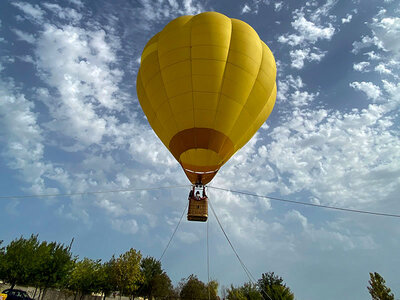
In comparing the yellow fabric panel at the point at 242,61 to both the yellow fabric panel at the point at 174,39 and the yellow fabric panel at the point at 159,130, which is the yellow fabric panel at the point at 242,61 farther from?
the yellow fabric panel at the point at 159,130

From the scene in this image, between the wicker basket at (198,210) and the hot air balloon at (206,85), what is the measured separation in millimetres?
1356

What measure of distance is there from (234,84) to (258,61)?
6.13 feet

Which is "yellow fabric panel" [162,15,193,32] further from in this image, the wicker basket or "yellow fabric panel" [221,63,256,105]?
the wicker basket

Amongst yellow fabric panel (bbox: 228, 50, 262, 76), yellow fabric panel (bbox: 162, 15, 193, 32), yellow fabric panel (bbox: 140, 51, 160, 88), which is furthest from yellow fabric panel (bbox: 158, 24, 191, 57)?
yellow fabric panel (bbox: 228, 50, 262, 76)

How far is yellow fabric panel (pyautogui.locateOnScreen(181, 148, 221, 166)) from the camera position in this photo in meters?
11.1

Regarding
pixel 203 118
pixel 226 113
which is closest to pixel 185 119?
pixel 203 118

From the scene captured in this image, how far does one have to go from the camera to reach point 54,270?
24.6 meters

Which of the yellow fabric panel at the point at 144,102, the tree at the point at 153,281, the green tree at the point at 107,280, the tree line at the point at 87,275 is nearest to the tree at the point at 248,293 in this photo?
the tree line at the point at 87,275

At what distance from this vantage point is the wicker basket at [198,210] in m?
10.8

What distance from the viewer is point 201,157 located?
11297mm

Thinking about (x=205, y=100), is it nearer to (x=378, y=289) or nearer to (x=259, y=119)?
(x=259, y=119)

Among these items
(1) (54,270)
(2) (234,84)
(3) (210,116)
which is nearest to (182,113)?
(3) (210,116)

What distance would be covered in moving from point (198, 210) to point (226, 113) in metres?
→ 4.61

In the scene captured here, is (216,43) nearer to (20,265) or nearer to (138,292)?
(20,265)
